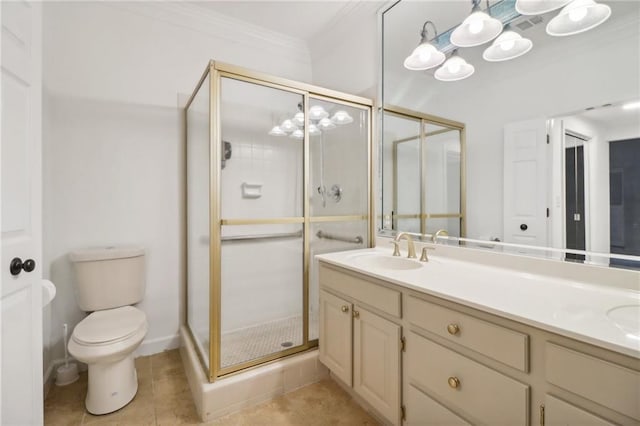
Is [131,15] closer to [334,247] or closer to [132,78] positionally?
[132,78]

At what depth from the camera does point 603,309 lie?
0.91 metres

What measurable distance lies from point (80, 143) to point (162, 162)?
19.9 inches

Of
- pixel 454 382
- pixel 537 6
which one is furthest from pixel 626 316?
pixel 537 6

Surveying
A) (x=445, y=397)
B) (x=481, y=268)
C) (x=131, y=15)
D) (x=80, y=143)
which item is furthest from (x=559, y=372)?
(x=131, y=15)

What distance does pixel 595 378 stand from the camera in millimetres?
729

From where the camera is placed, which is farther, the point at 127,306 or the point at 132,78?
the point at 132,78

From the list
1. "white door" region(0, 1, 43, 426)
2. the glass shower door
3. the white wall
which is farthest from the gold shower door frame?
"white door" region(0, 1, 43, 426)

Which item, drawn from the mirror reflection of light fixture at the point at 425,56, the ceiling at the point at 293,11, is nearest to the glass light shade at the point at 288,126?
the mirror reflection of light fixture at the point at 425,56

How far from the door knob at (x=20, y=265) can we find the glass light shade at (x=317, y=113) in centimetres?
165

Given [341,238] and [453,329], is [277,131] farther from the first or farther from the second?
[453,329]

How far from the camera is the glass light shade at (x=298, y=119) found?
1975mm

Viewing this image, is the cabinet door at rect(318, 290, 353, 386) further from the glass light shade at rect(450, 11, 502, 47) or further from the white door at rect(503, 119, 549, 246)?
the glass light shade at rect(450, 11, 502, 47)

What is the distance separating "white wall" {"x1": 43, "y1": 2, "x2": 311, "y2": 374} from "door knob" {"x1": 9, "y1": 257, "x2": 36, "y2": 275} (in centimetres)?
98

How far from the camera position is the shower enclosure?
1694 mm
